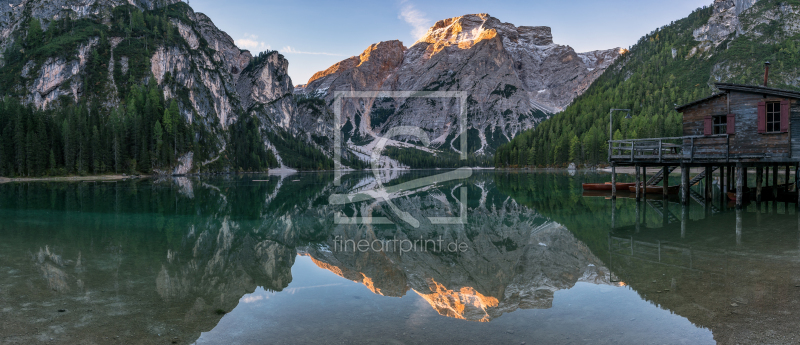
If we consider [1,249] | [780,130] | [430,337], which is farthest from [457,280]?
[780,130]

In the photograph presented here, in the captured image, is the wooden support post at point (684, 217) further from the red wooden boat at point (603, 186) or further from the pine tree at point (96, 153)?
the pine tree at point (96, 153)

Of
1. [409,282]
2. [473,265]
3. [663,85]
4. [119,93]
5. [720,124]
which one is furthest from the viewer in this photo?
[663,85]

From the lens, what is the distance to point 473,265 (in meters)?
14.6

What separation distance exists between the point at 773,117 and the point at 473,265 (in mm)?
25842

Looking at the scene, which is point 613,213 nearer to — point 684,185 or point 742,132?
point 684,185

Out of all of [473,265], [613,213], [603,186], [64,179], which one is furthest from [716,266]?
[64,179]

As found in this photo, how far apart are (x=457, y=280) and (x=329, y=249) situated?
701 centimetres

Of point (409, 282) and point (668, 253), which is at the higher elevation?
point (668, 253)

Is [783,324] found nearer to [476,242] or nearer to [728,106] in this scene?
[476,242]

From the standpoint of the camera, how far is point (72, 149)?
9844 cm

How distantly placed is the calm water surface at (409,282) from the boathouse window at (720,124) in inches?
315

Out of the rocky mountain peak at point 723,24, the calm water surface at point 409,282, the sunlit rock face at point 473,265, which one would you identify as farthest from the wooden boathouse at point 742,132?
the rocky mountain peak at point 723,24

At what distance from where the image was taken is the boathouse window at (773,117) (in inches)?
1049

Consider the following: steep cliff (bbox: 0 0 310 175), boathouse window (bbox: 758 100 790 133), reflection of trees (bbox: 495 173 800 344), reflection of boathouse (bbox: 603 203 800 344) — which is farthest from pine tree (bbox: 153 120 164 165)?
boathouse window (bbox: 758 100 790 133)
